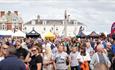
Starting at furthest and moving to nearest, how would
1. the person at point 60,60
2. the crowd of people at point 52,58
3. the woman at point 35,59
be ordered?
the person at point 60,60, the woman at point 35,59, the crowd of people at point 52,58

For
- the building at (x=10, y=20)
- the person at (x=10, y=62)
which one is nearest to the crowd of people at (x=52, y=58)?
the person at (x=10, y=62)

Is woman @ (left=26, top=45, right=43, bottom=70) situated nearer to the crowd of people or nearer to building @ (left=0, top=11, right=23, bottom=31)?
the crowd of people

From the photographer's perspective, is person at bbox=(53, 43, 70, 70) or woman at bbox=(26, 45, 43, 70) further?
person at bbox=(53, 43, 70, 70)

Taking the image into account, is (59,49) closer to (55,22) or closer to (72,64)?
(72,64)

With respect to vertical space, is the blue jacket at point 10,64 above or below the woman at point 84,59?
above

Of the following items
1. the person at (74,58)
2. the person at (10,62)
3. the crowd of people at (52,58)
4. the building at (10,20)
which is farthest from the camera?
the building at (10,20)

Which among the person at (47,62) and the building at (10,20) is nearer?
the person at (47,62)

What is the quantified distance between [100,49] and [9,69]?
496 cm

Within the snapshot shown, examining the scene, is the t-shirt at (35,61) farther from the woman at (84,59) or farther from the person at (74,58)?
the woman at (84,59)

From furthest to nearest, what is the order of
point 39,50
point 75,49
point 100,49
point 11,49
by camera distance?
point 75,49
point 39,50
point 100,49
point 11,49

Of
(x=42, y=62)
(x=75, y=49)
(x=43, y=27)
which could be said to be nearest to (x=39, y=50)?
(x=42, y=62)

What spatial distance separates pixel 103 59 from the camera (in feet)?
54.1

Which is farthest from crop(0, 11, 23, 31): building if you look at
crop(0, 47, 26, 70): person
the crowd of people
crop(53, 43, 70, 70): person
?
crop(0, 47, 26, 70): person

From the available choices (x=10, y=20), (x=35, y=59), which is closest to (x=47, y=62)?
(x=35, y=59)
